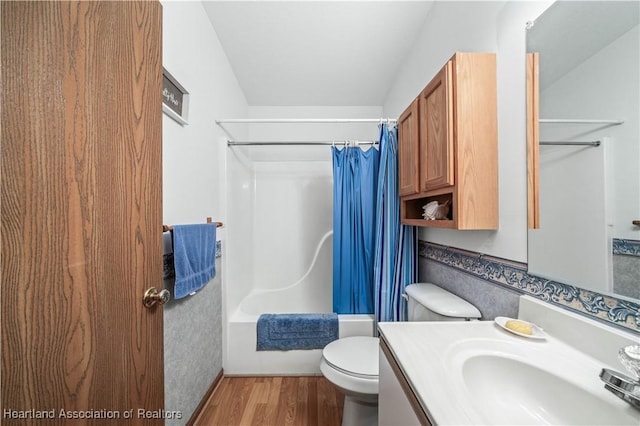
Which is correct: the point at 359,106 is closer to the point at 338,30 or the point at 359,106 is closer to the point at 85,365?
the point at 338,30

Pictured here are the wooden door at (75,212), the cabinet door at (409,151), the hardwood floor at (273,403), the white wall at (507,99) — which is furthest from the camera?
the hardwood floor at (273,403)

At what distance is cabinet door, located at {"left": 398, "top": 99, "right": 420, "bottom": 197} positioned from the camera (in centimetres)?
129

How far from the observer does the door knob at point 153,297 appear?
28.8 inches

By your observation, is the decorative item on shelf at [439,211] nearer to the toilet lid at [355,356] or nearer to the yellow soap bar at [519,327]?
the yellow soap bar at [519,327]

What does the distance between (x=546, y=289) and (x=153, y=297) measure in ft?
4.19

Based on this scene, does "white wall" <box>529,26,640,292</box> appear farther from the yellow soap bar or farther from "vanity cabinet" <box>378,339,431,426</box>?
"vanity cabinet" <box>378,339,431,426</box>

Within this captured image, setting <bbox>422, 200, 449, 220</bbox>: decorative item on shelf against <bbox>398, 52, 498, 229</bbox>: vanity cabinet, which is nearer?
<bbox>398, 52, 498, 229</bbox>: vanity cabinet

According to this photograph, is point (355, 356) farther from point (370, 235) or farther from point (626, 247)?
point (626, 247)

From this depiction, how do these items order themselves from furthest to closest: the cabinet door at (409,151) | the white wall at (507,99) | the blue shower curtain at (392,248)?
the blue shower curtain at (392,248) < the cabinet door at (409,151) < the white wall at (507,99)

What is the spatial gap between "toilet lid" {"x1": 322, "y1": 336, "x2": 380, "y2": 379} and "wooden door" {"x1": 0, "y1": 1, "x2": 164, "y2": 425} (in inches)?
31.8

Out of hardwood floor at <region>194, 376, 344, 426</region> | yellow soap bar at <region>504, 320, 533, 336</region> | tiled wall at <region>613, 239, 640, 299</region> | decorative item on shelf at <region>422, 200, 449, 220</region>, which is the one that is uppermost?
decorative item on shelf at <region>422, 200, 449, 220</region>

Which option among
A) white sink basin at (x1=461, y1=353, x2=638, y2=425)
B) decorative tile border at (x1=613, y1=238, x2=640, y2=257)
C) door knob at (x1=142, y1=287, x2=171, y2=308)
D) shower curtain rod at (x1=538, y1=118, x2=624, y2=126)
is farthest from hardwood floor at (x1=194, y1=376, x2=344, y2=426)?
shower curtain rod at (x1=538, y1=118, x2=624, y2=126)

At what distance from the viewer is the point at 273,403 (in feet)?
5.00

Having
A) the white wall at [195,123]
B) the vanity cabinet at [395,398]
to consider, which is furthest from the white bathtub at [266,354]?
the vanity cabinet at [395,398]
